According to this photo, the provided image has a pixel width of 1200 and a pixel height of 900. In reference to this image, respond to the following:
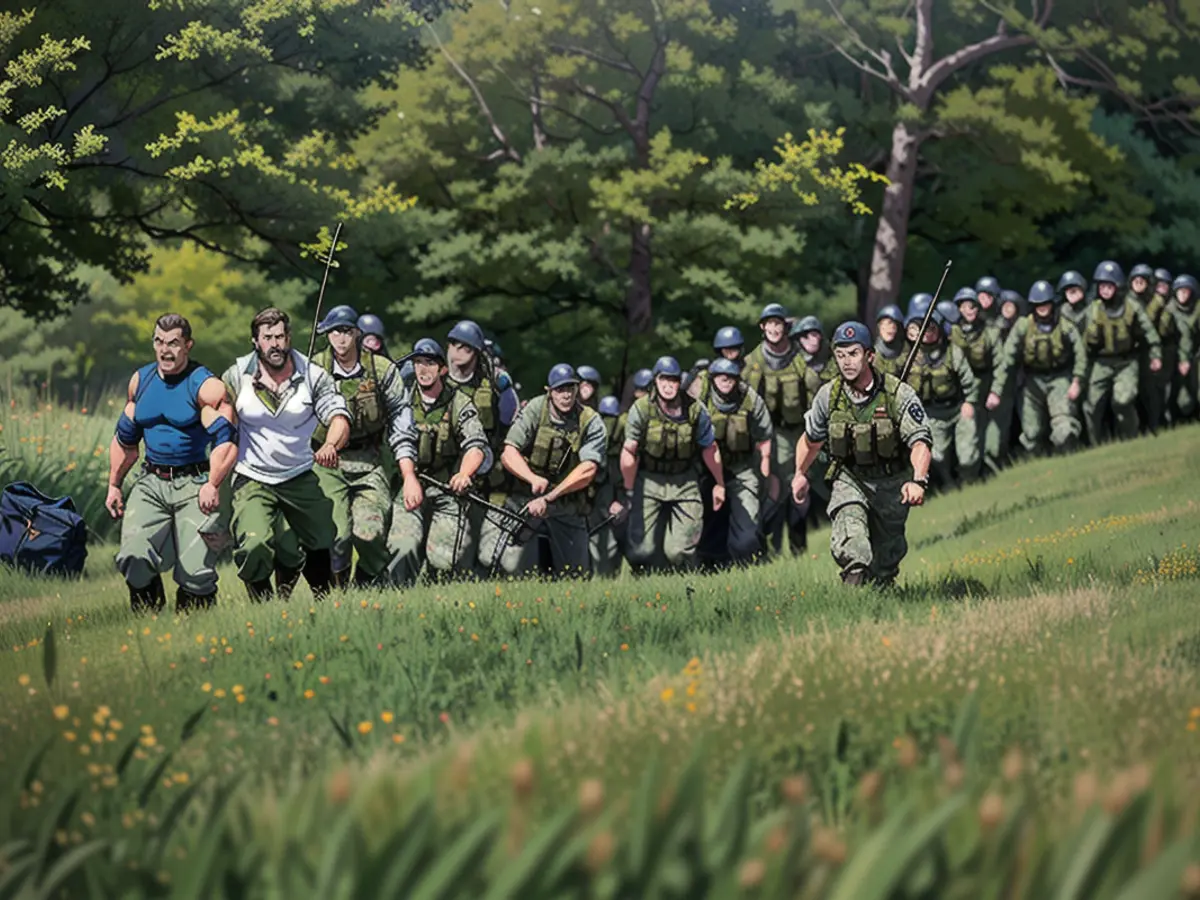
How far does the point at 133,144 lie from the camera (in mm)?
19953

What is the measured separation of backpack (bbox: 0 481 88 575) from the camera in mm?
14547

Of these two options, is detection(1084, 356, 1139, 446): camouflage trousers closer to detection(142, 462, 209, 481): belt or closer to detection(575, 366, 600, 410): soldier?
detection(575, 366, 600, 410): soldier

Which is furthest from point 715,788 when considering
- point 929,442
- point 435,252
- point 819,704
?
point 435,252

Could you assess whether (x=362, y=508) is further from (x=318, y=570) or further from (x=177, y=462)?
(x=177, y=462)

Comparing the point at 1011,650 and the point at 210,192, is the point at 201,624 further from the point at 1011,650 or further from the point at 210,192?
the point at 210,192

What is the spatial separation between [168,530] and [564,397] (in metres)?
3.94

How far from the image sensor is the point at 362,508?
11906 mm

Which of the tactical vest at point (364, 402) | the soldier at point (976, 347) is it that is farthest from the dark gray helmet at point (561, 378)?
the soldier at point (976, 347)

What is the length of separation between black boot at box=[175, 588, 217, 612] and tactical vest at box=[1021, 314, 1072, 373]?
489 inches

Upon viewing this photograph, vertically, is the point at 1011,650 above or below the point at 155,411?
below

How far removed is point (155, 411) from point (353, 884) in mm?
6167

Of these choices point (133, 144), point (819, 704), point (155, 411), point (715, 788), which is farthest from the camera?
point (133, 144)

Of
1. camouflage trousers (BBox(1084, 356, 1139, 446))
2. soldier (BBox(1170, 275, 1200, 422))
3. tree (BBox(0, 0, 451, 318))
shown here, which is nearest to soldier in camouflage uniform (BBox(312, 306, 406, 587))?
tree (BBox(0, 0, 451, 318))

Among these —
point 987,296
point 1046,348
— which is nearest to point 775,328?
point 1046,348
